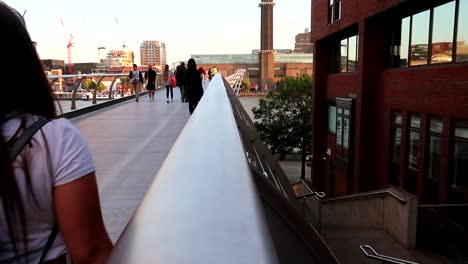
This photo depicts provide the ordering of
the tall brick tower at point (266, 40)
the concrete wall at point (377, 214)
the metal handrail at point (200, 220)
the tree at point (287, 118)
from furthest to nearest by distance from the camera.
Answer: the tall brick tower at point (266, 40)
the tree at point (287, 118)
the concrete wall at point (377, 214)
the metal handrail at point (200, 220)

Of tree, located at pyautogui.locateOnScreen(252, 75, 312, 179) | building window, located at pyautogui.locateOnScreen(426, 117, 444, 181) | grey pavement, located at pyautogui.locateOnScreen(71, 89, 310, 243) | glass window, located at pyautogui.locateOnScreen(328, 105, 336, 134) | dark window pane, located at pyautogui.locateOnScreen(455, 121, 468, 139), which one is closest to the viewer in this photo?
grey pavement, located at pyautogui.locateOnScreen(71, 89, 310, 243)

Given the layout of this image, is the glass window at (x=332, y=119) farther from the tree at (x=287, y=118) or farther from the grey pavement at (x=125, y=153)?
the grey pavement at (x=125, y=153)

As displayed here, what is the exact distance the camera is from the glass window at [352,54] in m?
23.4

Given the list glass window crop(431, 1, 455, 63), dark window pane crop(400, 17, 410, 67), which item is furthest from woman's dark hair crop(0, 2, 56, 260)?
dark window pane crop(400, 17, 410, 67)

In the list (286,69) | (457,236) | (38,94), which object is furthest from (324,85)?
(286,69)

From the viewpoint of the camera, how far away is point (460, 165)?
13969mm

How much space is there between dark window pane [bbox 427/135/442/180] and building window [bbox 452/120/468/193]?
0.95 metres

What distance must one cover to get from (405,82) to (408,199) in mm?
8302

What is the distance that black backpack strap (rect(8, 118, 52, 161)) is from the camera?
1.29 meters

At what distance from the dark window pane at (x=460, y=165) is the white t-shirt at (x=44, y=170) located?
1397 centimetres

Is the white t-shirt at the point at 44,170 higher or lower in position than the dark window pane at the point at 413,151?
higher

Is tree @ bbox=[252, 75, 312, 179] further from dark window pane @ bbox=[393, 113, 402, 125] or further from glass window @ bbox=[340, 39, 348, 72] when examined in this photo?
dark window pane @ bbox=[393, 113, 402, 125]

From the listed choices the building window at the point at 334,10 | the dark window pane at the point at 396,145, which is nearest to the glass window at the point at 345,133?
the dark window pane at the point at 396,145

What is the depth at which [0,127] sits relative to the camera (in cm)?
135
